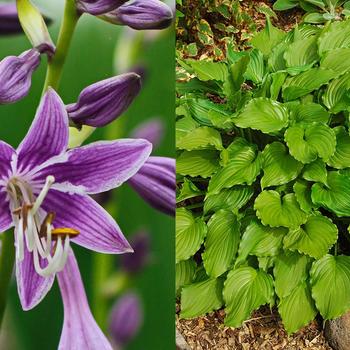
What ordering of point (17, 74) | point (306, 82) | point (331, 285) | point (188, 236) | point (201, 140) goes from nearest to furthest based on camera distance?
point (17, 74) < point (331, 285) < point (188, 236) < point (201, 140) < point (306, 82)

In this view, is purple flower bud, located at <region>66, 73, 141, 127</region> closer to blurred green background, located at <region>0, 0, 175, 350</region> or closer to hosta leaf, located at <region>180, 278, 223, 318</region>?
blurred green background, located at <region>0, 0, 175, 350</region>

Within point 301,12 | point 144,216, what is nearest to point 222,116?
point 144,216

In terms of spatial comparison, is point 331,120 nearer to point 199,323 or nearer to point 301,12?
point 199,323

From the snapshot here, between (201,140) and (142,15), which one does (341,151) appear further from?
(142,15)

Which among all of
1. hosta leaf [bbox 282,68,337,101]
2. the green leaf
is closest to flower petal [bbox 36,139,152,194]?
the green leaf

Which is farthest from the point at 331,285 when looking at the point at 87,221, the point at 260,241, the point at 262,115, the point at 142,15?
the point at 142,15

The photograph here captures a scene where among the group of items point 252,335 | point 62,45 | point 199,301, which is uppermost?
point 62,45
